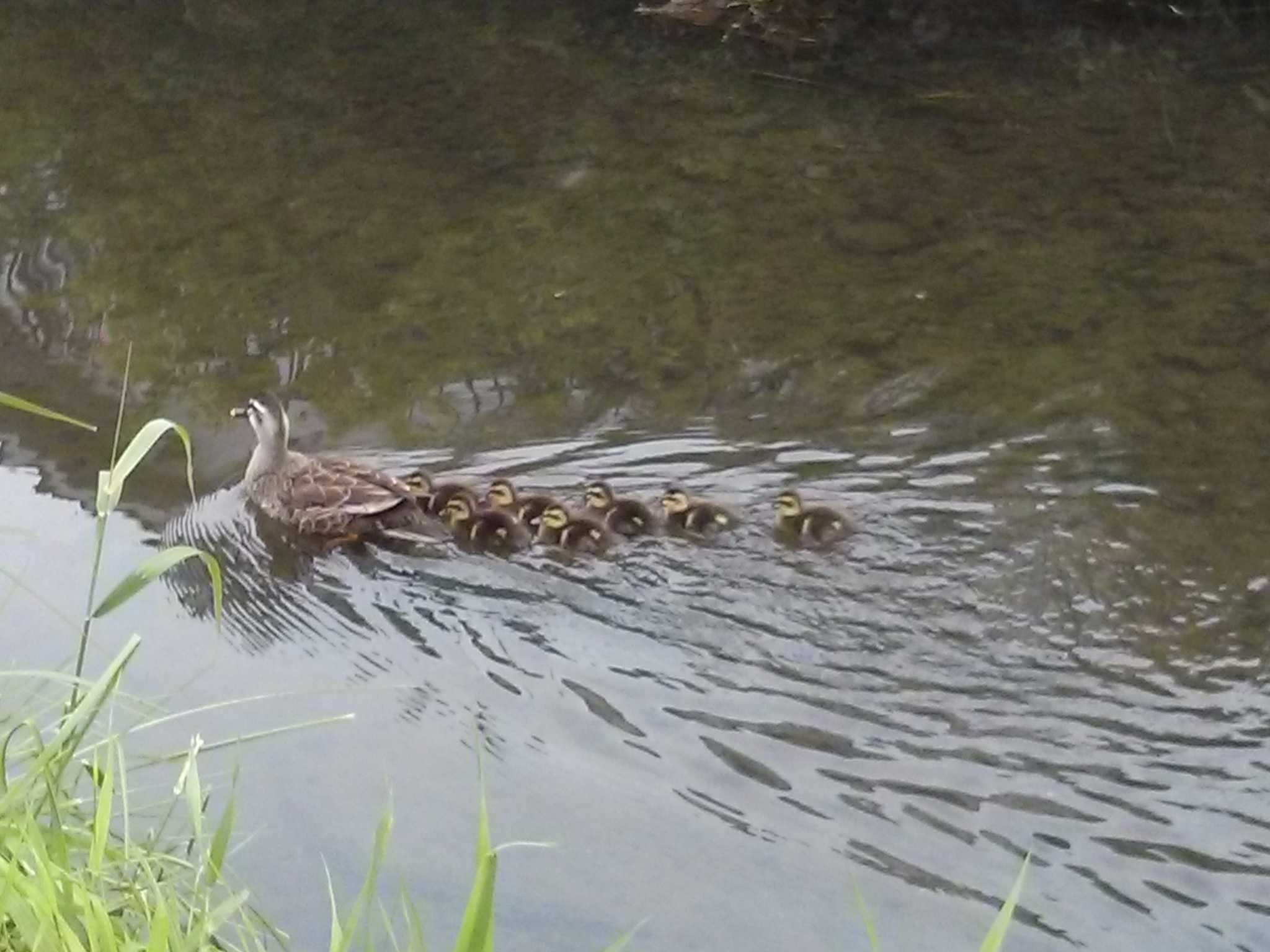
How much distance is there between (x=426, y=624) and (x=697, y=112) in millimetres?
4581

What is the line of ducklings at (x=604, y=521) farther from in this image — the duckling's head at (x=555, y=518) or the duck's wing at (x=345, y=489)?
the duck's wing at (x=345, y=489)

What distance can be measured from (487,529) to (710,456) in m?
0.80

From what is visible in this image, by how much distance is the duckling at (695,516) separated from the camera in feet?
14.8

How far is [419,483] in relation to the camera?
4859 millimetres

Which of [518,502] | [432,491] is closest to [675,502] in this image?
[518,502]

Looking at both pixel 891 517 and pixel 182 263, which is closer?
pixel 891 517

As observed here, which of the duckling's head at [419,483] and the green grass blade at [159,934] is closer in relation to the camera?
the green grass blade at [159,934]

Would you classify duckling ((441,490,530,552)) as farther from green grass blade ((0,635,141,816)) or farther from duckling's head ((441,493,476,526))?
green grass blade ((0,635,141,816))

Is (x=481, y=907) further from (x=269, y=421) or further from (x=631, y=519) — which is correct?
(x=269, y=421)

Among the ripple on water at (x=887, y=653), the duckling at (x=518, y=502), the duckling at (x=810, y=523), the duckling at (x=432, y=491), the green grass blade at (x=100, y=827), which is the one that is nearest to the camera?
the green grass blade at (x=100, y=827)

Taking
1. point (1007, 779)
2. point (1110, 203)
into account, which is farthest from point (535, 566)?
point (1110, 203)

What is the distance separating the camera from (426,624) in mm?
4332

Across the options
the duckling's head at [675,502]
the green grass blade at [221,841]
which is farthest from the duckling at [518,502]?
the green grass blade at [221,841]

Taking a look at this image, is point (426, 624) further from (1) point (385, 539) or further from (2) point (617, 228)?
(2) point (617, 228)
